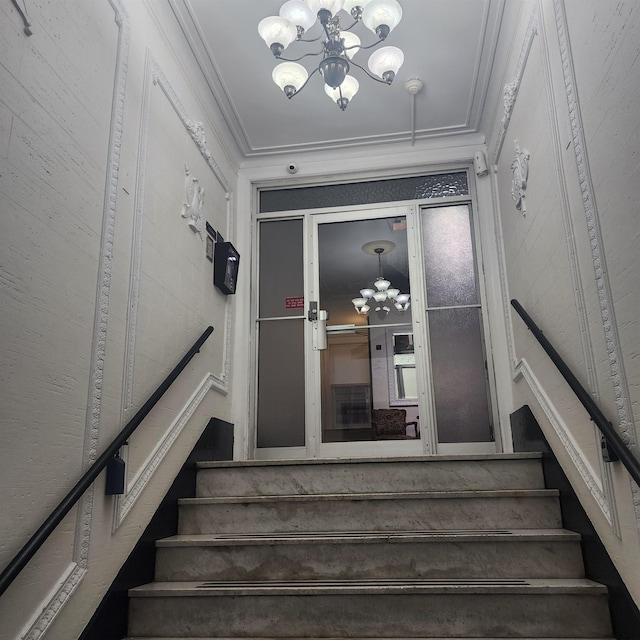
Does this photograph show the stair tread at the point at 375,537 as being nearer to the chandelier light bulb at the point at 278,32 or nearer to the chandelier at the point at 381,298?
the chandelier at the point at 381,298

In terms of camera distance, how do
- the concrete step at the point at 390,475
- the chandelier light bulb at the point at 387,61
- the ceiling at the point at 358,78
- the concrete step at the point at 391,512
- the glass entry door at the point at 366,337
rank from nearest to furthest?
1. the concrete step at the point at 391,512
2. the concrete step at the point at 390,475
3. the chandelier light bulb at the point at 387,61
4. the ceiling at the point at 358,78
5. the glass entry door at the point at 366,337

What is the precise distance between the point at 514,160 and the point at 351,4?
1.35m

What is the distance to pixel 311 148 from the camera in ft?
15.2

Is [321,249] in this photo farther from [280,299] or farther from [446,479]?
[446,479]

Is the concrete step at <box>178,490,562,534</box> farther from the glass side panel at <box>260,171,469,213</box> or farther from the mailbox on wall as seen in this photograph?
the glass side panel at <box>260,171,469,213</box>

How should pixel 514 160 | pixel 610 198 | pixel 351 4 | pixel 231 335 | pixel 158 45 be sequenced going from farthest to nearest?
1. pixel 231 335
2. pixel 514 160
3. pixel 158 45
4. pixel 351 4
5. pixel 610 198


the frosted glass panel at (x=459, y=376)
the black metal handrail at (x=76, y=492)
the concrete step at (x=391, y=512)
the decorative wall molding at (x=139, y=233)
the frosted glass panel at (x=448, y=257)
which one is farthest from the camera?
the frosted glass panel at (x=448, y=257)

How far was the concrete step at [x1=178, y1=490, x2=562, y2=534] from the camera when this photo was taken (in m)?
2.58

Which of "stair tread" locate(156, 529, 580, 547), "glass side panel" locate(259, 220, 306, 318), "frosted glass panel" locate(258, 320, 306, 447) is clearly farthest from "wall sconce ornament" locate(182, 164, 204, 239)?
"stair tread" locate(156, 529, 580, 547)

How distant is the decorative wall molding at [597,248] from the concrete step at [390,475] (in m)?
1.05

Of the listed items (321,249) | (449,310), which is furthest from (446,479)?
(321,249)

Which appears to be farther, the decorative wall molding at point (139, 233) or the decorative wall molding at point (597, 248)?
the decorative wall molding at point (139, 233)

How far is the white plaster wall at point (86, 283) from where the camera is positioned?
1741 millimetres

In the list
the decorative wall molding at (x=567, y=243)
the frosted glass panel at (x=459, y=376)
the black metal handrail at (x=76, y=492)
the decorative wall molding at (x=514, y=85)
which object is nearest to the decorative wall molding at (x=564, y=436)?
the decorative wall molding at (x=567, y=243)
